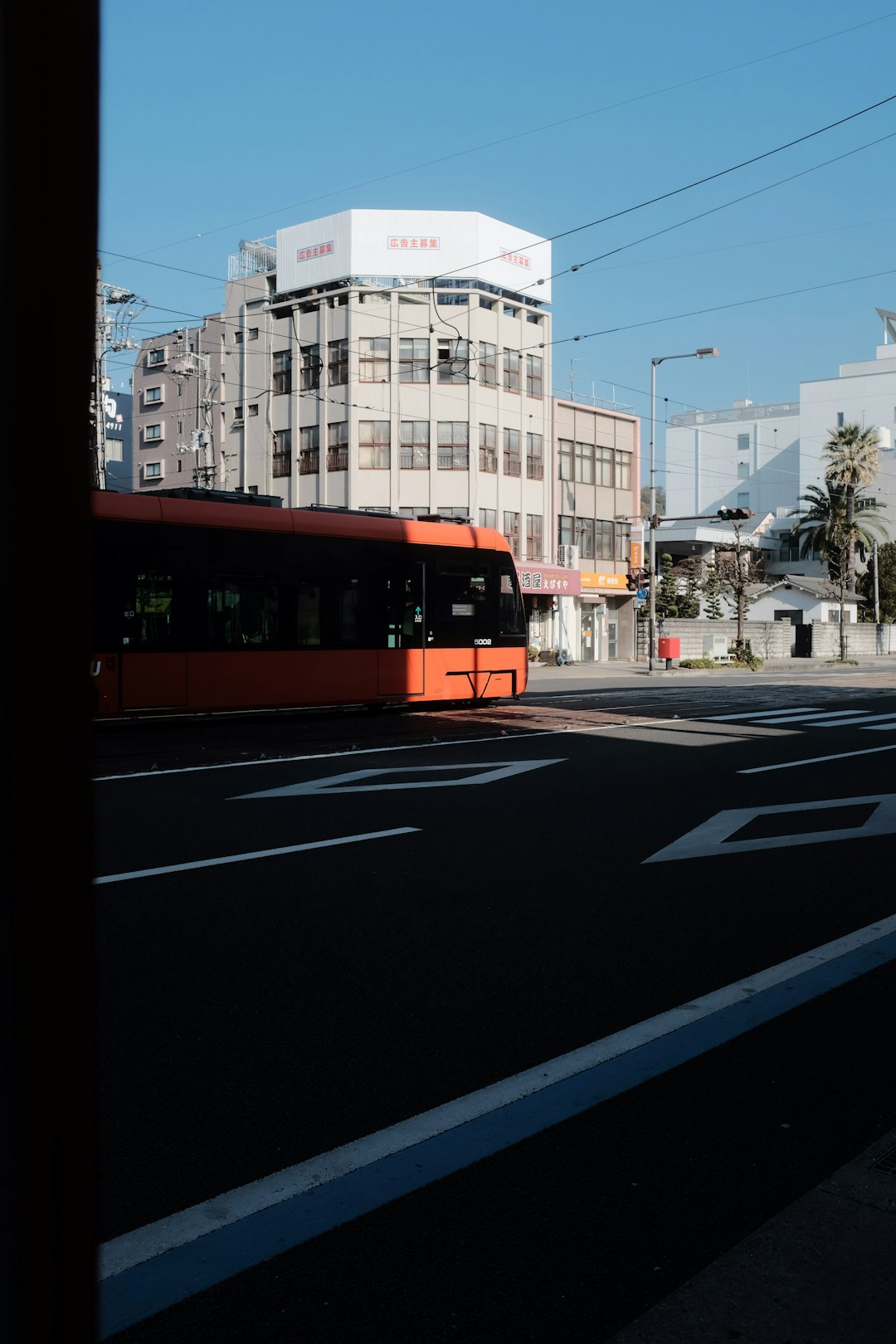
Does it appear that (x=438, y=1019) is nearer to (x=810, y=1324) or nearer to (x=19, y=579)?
(x=810, y=1324)

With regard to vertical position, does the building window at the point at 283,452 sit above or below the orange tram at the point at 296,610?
above

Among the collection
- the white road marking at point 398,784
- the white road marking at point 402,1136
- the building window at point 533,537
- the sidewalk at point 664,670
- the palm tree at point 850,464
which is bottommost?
the white road marking at point 402,1136

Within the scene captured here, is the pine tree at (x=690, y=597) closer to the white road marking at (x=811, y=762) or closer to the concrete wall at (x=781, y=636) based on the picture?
the concrete wall at (x=781, y=636)

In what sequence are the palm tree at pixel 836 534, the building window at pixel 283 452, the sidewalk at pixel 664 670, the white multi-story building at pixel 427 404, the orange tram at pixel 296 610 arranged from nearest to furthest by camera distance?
the orange tram at pixel 296 610
the sidewalk at pixel 664 670
the white multi-story building at pixel 427 404
the building window at pixel 283 452
the palm tree at pixel 836 534

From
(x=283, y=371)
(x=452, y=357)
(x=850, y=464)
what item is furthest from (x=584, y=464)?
(x=850, y=464)

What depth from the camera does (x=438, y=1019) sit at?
4.46 metres

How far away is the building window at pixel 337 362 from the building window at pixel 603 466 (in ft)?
39.8

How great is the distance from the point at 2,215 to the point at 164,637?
15636 mm

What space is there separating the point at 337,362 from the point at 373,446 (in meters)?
3.78

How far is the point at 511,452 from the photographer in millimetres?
46625

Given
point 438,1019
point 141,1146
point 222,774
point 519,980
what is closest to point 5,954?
point 141,1146

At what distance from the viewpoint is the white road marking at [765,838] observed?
7852 mm

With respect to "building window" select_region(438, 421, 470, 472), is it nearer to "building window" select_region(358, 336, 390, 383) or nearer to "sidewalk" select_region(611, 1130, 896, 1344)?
"building window" select_region(358, 336, 390, 383)

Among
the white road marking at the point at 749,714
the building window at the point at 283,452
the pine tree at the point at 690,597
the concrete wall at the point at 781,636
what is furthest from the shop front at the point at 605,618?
the white road marking at the point at 749,714
